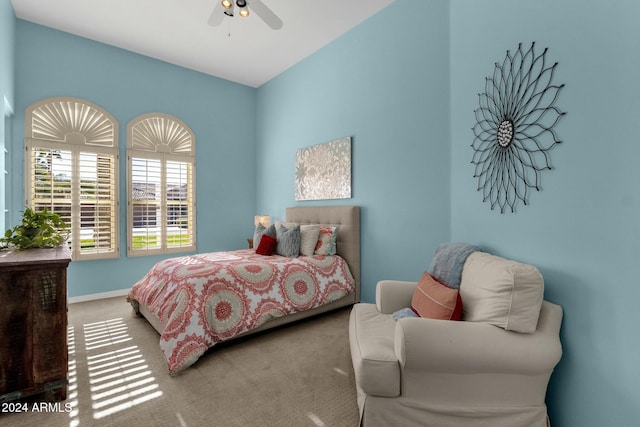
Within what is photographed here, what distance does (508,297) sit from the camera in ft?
4.91

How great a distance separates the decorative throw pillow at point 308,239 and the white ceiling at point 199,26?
241cm

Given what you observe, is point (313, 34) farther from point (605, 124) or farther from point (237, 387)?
point (237, 387)

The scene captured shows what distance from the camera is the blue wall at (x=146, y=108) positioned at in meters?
3.51

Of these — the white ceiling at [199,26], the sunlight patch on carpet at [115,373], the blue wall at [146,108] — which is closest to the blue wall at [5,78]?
the blue wall at [146,108]

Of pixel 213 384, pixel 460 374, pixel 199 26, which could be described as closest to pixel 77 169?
pixel 199 26

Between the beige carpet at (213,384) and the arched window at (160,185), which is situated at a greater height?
the arched window at (160,185)

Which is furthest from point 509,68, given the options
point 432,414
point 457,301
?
point 432,414

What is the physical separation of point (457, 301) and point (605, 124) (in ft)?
3.69

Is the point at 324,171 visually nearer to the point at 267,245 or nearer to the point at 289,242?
the point at 289,242

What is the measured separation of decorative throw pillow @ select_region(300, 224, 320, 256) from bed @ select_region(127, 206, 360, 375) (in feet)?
0.54

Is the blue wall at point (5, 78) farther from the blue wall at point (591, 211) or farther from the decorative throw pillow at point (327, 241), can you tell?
the blue wall at point (591, 211)

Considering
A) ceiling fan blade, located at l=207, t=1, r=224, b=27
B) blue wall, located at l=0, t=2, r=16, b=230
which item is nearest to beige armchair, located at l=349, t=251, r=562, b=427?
ceiling fan blade, located at l=207, t=1, r=224, b=27

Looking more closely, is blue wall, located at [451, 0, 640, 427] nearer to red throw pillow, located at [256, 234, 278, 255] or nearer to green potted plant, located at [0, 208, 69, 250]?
red throw pillow, located at [256, 234, 278, 255]

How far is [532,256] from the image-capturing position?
5.71 feet
